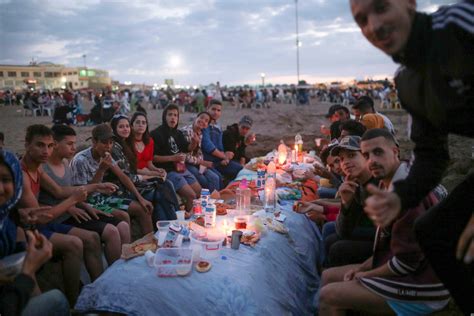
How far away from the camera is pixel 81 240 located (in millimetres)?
3695

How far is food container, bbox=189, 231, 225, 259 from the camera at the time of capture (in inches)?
122

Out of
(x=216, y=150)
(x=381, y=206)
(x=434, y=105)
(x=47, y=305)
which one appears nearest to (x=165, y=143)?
(x=216, y=150)

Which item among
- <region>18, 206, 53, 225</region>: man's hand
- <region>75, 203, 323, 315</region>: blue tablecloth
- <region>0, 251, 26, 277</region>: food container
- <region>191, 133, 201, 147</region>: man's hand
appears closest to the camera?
<region>0, 251, 26, 277</region>: food container

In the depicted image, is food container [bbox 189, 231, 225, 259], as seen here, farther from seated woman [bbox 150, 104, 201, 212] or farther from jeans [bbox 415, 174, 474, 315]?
seated woman [bbox 150, 104, 201, 212]

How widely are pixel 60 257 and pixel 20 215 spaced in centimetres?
70

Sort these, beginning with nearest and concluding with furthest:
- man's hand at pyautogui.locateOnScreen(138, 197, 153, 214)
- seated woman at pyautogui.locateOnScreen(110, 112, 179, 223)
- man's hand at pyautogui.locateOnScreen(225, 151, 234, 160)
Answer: man's hand at pyautogui.locateOnScreen(138, 197, 153, 214), seated woman at pyautogui.locateOnScreen(110, 112, 179, 223), man's hand at pyautogui.locateOnScreen(225, 151, 234, 160)

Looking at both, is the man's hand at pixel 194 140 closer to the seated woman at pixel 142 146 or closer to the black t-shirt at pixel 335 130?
the seated woman at pixel 142 146

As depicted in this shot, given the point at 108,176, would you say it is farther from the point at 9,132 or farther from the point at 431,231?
the point at 9,132

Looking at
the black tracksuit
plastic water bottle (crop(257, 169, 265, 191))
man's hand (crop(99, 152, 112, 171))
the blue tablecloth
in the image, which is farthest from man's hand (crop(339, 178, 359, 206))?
man's hand (crop(99, 152, 112, 171))

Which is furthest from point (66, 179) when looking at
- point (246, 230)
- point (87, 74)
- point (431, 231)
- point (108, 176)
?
point (87, 74)

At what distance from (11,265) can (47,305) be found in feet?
1.43

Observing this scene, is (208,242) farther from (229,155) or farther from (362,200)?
(229,155)

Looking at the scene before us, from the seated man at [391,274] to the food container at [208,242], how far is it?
93cm

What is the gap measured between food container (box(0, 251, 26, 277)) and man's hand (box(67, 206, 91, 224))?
1.36 m
